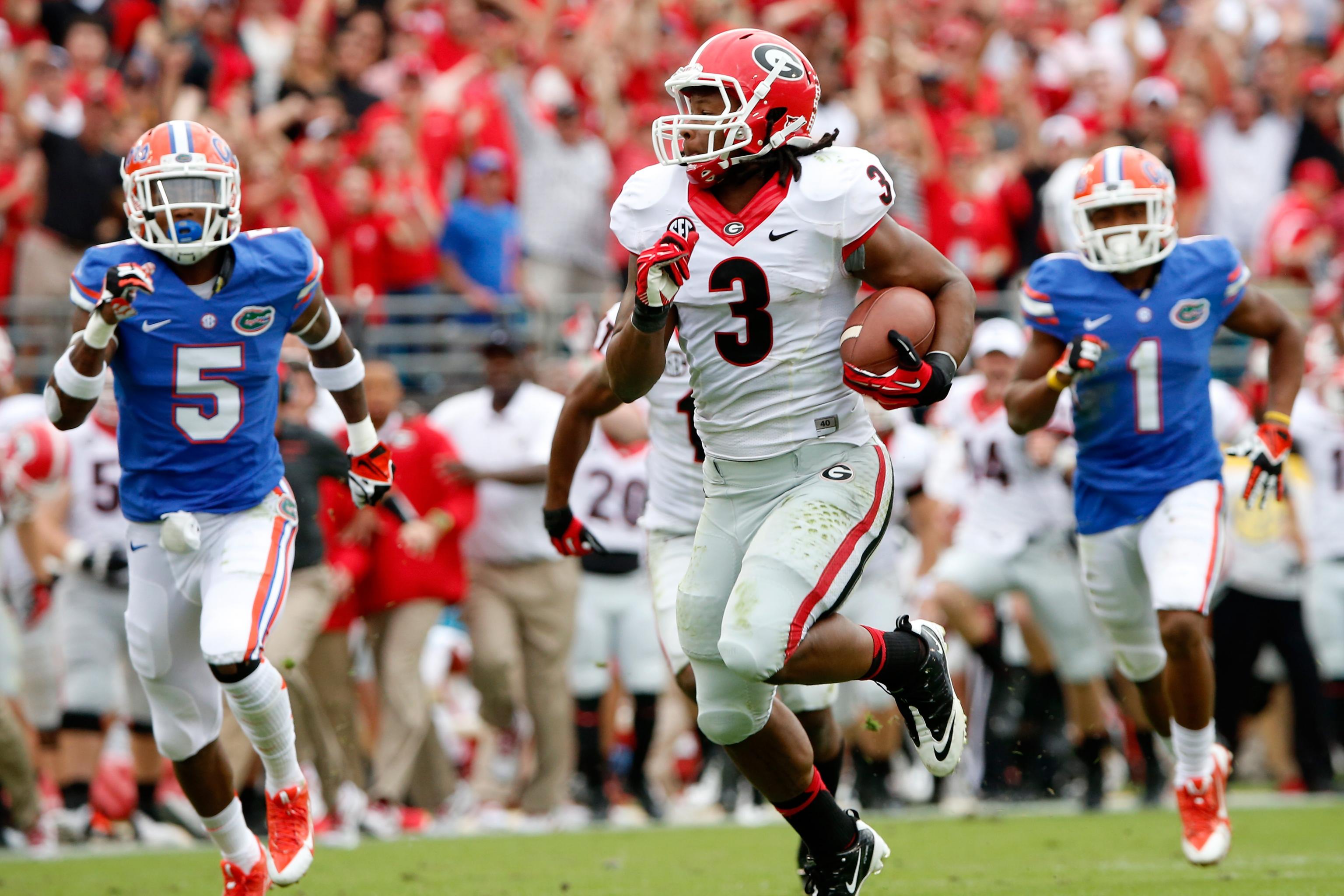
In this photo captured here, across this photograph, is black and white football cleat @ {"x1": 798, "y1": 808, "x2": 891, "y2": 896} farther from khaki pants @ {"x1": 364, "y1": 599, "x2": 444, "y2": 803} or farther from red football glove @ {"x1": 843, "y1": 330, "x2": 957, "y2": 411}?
khaki pants @ {"x1": 364, "y1": 599, "x2": 444, "y2": 803}

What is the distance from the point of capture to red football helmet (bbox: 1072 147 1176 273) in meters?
5.92

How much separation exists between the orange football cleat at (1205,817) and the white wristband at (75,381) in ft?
11.9

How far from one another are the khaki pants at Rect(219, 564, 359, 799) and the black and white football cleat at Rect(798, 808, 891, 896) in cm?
342

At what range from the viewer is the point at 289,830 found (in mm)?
5117

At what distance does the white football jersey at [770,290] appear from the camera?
14.4 ft

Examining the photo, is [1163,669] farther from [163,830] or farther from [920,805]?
[163,830]

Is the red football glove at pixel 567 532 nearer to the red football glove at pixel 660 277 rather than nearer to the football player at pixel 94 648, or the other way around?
the red football glove at pixel 660 277

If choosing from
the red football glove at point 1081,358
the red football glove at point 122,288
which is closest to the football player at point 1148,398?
the red football glove at point 1081,358

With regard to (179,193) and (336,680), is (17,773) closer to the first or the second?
(336,680)

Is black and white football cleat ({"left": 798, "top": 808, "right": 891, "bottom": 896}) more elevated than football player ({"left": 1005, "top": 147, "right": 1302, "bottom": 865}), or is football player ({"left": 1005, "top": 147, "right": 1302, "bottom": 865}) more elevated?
football player ({"left": 1005, "top": 147, "right": 1302, "bottom": 865})

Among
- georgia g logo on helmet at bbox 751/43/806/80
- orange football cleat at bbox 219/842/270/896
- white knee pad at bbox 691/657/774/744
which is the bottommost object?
orange football cleat at bbox 219/842/270/896

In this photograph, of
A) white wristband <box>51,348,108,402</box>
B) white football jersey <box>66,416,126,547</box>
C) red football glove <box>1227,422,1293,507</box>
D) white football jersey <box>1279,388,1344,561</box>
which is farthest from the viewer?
white football jersey <box>1279,388,1344,561</box>

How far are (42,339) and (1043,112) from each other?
7.52m

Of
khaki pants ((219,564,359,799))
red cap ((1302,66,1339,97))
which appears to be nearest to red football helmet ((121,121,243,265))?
khaki pants ((219,564,359,799))
